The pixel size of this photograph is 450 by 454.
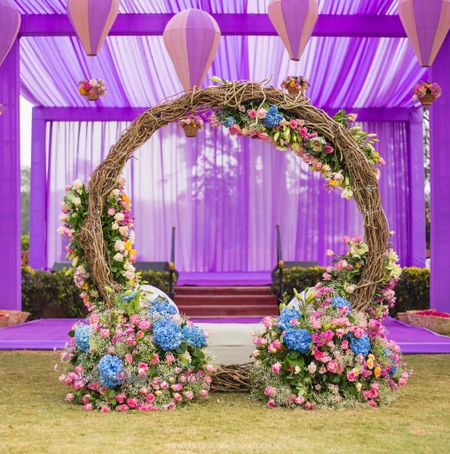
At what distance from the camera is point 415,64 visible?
38.0 ft

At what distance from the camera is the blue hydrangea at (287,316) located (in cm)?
450

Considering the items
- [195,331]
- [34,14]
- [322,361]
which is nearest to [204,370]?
[195,331]

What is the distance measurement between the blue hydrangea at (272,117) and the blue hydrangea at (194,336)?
135 cm

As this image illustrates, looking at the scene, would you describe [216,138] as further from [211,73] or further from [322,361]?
[322,361]

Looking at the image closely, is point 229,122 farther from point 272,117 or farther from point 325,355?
point 325,355

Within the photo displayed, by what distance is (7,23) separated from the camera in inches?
307

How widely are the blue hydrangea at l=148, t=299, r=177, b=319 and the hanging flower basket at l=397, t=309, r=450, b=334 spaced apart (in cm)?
486

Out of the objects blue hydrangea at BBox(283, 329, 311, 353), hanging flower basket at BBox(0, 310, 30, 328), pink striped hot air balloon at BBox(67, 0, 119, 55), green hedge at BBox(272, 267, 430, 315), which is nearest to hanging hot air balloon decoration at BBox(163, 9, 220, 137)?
pink striped hot air balloon at BBox(67, 0, 119, 55)

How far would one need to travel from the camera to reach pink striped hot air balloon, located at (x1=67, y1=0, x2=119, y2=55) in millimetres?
7633

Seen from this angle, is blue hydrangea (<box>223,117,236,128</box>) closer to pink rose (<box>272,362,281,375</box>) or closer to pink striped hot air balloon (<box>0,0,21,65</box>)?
pink rose (<box>272,362,281,375</box>)

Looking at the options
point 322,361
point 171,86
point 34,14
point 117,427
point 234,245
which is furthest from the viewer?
point 234,245

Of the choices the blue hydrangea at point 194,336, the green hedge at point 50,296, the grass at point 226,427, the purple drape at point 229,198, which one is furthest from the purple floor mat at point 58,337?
the purple drape at point 229,198

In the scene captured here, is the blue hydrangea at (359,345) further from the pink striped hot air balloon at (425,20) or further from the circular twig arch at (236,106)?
the pink striped hot air balloon at (425,20)

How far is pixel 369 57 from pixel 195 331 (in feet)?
A: 25.7
